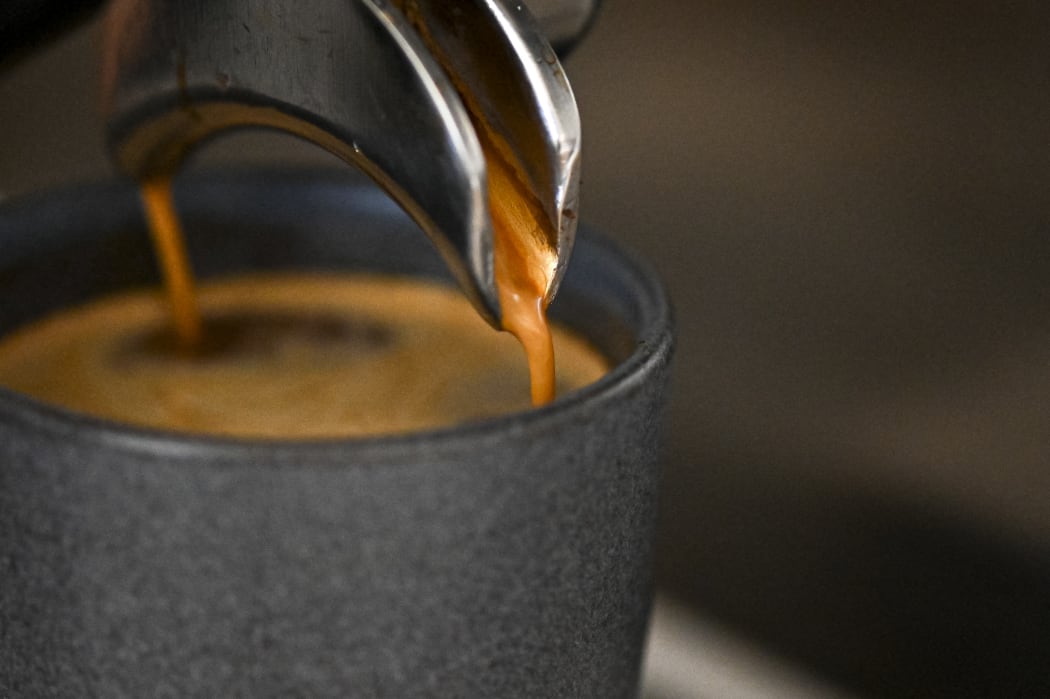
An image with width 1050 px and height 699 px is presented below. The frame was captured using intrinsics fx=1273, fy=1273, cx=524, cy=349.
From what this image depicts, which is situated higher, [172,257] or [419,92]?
[419,92]

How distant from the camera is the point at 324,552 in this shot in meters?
0.27

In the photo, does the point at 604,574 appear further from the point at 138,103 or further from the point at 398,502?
the point at 138,103

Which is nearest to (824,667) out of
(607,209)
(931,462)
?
(931,462)

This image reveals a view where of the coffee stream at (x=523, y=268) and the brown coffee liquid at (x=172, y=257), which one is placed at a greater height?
the coffee stream at (x=523, y=268)

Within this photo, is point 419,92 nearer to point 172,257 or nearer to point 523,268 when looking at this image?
point 523,268

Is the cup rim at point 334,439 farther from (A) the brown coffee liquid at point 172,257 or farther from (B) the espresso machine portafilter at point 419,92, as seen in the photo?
(A) the brown coffee liquid at point 172,257

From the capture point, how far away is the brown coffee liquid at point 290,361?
42 cm

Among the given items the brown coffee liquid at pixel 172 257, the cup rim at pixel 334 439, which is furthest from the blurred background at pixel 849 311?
the cup rim at pixel 334 439

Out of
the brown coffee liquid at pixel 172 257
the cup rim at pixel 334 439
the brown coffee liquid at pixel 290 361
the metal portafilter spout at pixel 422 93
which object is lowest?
the brown coffee liquid at pixel 290 361

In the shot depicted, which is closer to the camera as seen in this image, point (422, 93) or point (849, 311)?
point (422, 93)

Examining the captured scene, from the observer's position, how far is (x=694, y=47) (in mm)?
468

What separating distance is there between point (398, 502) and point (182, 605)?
0.18 feet

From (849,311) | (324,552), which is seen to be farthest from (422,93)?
(849,311)

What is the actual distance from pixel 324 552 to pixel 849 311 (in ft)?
0.89
